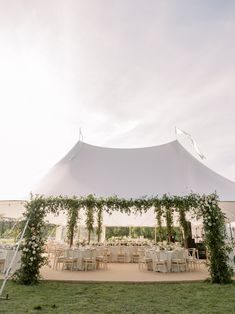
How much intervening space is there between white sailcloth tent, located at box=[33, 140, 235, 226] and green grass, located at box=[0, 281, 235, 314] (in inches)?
91.9

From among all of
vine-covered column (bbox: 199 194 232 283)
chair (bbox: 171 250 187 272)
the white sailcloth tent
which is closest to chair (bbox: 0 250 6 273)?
the white sailcloth tent

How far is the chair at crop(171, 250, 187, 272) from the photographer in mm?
8797

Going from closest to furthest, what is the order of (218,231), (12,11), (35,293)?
1. (12,11)
2. (35,293)
3. (218,231)

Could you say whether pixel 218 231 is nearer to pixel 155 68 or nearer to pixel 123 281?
pixel 123 281

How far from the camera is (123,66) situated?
6.85 m

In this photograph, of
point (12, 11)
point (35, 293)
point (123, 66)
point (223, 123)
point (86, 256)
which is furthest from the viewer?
point (86, 256)

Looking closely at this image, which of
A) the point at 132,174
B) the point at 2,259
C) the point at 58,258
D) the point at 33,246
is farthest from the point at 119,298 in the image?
the point at 2,259

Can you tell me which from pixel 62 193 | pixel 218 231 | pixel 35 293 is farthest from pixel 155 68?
pixel 35 293

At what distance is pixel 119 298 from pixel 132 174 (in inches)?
142

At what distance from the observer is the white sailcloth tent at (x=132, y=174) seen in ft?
25.3

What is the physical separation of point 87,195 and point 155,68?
386 cm

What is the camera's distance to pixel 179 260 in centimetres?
879

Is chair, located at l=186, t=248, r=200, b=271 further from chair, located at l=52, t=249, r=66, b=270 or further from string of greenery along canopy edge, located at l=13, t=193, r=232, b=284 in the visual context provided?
chair, located at l=52, t=249, r=66, b=270

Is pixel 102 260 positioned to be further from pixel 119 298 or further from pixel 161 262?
pixel 119 298
